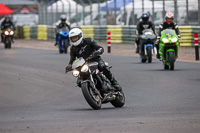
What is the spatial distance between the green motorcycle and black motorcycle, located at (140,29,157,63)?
91.6 inches

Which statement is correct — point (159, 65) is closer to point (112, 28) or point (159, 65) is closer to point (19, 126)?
point (19, 126)

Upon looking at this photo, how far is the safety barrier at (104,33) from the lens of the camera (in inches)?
1215

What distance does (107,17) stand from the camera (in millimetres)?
39844

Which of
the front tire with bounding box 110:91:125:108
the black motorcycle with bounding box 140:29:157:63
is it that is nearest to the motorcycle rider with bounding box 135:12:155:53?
the black motorcycle with bounding box 140:29:157:63

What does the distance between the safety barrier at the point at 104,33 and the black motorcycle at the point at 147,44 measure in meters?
7.85

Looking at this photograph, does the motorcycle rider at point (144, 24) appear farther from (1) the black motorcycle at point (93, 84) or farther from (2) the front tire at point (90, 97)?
(2) the front tire at point (90, 97)

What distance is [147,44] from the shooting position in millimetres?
22281

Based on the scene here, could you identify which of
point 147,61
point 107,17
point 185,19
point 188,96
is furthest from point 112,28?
point 188,96

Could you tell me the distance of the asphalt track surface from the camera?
8.45m

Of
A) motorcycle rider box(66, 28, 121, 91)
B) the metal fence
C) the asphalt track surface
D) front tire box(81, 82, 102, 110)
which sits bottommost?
the asphalt track surface

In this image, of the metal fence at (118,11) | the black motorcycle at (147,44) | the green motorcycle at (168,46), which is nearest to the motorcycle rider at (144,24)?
the black motorcycle at (147,44)

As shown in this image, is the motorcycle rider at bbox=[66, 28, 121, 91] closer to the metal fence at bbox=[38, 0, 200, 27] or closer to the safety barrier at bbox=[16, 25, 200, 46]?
the safety barrier at bbox=[16, 25, 200, 46]

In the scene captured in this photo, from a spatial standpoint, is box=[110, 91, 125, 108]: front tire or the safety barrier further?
the safety barrier

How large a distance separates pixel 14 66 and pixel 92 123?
1404cm
